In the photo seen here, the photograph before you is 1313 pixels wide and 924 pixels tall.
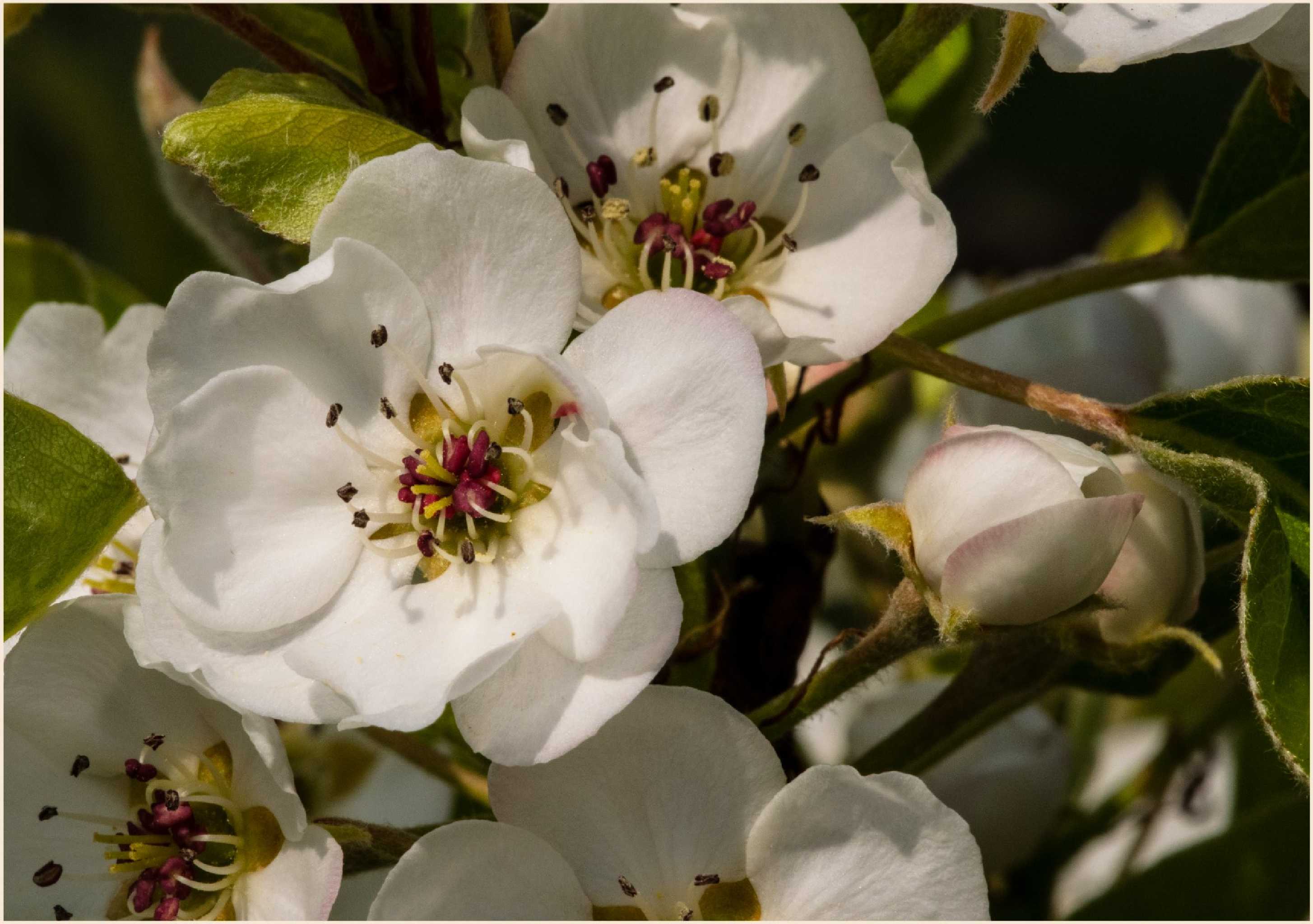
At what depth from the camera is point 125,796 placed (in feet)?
3.05

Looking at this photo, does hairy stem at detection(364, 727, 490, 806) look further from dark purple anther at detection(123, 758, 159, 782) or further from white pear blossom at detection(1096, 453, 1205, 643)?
white pear blossom at detection(1096, 453, 1205, 643)

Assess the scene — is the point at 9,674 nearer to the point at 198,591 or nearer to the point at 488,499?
the point at 198,591

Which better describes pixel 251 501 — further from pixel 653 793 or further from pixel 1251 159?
pixel 1251 159

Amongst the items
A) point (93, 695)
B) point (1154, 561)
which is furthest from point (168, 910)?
point (1154, 561)

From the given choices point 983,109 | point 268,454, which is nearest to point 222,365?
point 268,454

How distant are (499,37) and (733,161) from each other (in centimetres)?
16

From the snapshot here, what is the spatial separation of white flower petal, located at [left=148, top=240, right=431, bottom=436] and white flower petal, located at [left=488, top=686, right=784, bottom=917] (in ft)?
0.75

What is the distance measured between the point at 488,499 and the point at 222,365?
0.17m

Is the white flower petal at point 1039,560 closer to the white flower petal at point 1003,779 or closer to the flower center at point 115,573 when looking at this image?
the white flower petal at point 1003,779

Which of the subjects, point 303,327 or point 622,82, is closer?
point 303,327

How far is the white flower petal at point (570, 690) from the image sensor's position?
0.76m

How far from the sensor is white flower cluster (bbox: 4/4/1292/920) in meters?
0.78

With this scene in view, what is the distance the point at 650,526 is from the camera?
0.75 m

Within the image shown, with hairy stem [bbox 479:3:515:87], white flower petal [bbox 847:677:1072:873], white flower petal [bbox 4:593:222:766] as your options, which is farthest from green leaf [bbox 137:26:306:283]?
white flower petal [bbox 847:677:1072:873]
